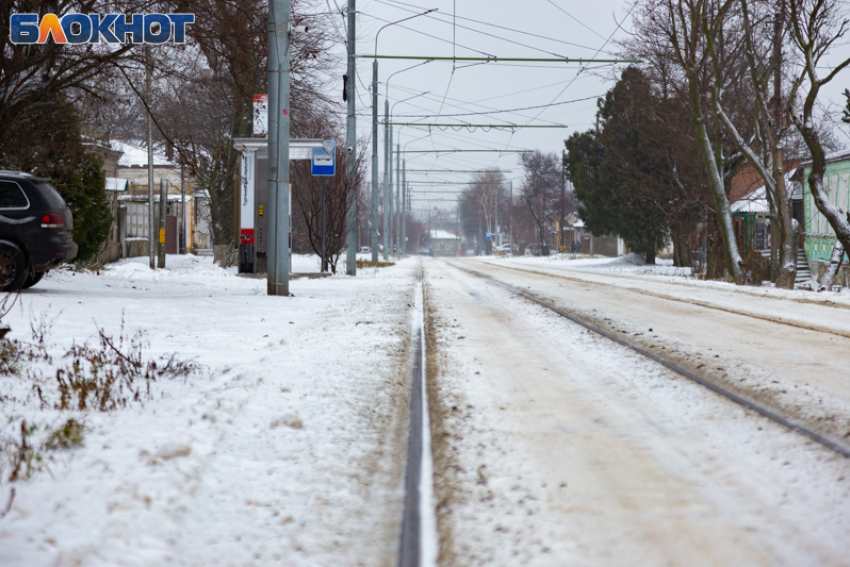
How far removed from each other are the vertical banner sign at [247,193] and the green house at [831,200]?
1537 centimetres

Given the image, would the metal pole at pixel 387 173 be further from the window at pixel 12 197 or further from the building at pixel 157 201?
the window at pixel 12 197

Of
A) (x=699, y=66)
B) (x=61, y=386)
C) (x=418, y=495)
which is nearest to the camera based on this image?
(x=418, y=495)

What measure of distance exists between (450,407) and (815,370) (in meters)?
2.96

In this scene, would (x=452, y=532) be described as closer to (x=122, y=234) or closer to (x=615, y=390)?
(x=615, y=390)

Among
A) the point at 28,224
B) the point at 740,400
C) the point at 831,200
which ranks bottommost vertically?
the point at 740,400

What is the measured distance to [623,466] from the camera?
11.3 feet

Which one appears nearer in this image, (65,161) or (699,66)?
(65,161)

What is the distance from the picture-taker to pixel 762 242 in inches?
1364

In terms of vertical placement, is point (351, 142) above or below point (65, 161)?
above

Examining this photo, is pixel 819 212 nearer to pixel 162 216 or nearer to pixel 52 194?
pixel 162 216

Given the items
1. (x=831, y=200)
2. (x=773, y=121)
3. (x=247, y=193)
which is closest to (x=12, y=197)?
(x=247, y=193)

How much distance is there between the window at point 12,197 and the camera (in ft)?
36.1

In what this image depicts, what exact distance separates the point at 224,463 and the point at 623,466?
1782 mm

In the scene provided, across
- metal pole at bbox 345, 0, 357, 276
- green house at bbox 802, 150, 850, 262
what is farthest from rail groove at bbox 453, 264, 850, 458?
green house at bbox 802, 150, 850, 262
